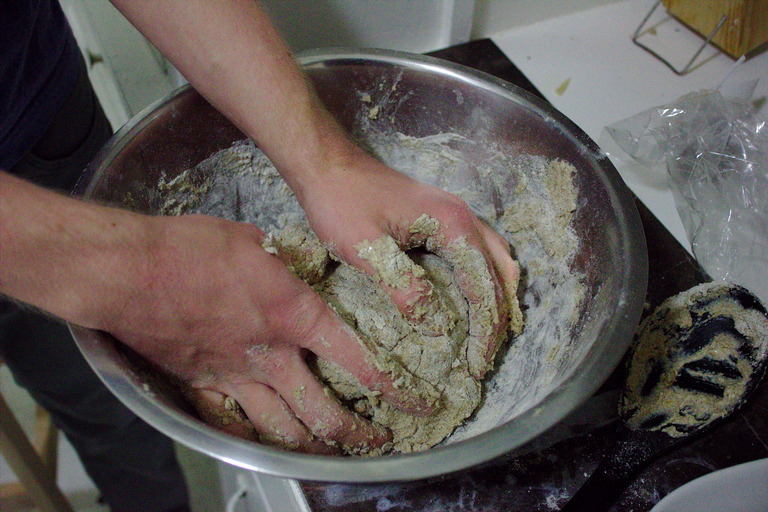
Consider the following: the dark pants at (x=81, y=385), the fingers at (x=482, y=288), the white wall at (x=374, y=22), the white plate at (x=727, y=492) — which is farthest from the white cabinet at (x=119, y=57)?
the white plate at (x=727, y=492)

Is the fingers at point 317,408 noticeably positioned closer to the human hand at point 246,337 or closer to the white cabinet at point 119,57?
the human hand at point 246,337

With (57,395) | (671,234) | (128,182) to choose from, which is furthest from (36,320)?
(671,234)

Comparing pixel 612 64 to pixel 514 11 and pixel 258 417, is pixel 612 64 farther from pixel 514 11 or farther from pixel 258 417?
pixel 258 417

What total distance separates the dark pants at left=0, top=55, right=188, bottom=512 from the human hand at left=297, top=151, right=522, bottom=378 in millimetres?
386

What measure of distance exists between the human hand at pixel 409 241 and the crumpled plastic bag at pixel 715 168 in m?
0.37

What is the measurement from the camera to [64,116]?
0.86 meters

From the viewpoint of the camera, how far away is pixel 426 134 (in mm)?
801

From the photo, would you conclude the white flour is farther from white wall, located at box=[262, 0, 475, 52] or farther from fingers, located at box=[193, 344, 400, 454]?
white wall, located at box=[262, 0, 475, 52]

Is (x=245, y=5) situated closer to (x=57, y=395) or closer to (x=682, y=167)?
(x=682, y=167)

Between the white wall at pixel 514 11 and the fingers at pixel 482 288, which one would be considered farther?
the white wall at pixel 514 11

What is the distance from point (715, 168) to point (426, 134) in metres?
0.47

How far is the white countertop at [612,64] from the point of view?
1.05 m

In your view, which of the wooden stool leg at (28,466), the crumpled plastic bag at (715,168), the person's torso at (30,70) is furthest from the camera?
the wooden stool leg at (28,466)

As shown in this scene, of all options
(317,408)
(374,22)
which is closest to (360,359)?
(317,408)
